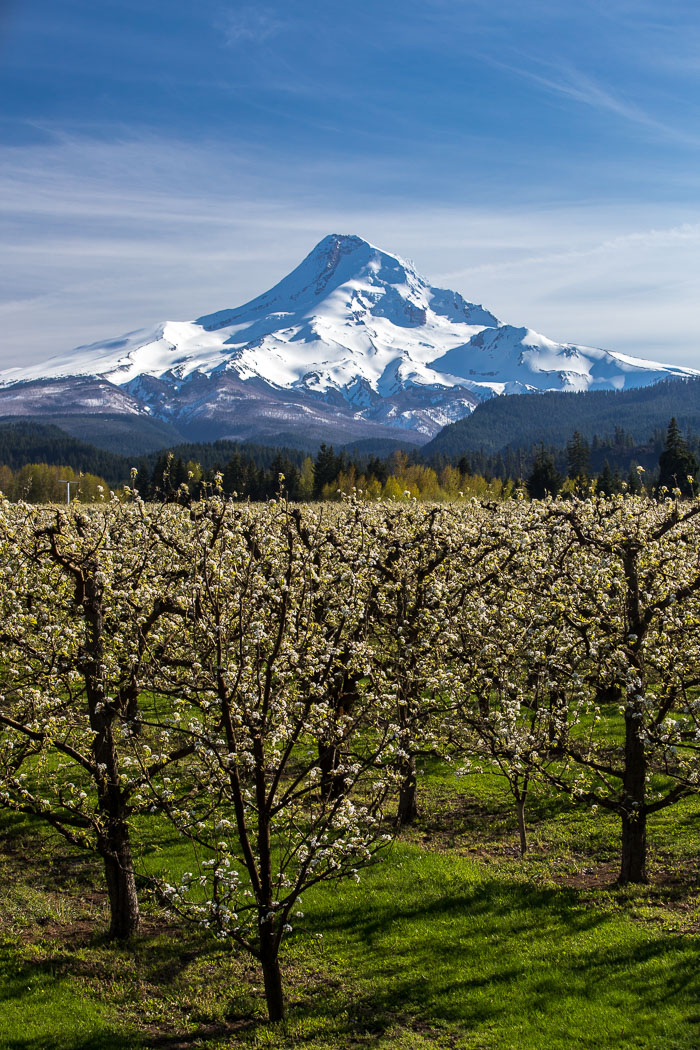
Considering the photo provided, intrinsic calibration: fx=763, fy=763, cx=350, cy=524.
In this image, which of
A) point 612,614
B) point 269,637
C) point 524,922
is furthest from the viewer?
point 612,614

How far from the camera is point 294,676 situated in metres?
15.9

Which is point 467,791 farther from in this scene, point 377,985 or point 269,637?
point 269,637

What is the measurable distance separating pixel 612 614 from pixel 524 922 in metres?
7.34

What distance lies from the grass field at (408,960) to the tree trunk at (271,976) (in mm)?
355

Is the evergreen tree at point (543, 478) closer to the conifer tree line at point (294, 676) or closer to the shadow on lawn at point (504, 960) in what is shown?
the conifer tree line at point (294, 676)

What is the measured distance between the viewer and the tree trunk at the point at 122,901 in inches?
674

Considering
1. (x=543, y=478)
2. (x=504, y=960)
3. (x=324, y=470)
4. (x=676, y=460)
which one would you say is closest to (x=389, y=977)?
(x=504, y=960)

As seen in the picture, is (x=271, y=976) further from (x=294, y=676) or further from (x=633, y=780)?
(x=633, y=780)

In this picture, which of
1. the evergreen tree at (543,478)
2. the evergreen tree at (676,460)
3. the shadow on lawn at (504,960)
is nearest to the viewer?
the shadow on lawn at (504,960)

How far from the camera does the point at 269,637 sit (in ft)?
47.8

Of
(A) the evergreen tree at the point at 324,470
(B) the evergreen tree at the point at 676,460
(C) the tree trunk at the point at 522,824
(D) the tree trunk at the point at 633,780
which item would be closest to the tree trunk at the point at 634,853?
(D) the tree trunk at the point at 633,780

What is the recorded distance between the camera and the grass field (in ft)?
45.6

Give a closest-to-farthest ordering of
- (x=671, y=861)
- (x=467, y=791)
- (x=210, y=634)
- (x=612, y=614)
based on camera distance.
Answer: (x=210, y=634) → (x=612, y=614) → (x=671, y=861) → (x=467, y=791)

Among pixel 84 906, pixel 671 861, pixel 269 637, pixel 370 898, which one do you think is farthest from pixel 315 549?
pixel 671 861
